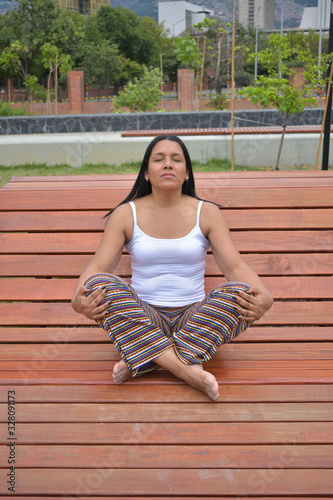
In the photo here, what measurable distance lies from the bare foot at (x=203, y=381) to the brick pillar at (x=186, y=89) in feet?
73.7

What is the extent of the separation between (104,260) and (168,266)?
0.29 m

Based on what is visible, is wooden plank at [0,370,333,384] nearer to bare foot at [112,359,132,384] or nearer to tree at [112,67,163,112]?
bare foot at [112,359,132,384]

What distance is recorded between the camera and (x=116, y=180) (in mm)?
3924

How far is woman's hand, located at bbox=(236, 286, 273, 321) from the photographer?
2.49m

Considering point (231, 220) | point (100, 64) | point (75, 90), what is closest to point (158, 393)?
point (231, 220)

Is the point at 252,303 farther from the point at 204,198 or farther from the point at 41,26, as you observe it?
the point at 41,26

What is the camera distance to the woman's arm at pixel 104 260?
2.49 meters

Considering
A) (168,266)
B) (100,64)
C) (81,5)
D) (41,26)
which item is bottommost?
(168,266)

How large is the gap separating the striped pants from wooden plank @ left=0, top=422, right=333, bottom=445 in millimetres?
287

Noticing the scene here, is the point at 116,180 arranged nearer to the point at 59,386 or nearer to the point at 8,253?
the point at 8,253

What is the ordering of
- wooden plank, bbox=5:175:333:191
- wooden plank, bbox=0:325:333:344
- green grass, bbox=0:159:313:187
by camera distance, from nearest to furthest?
wooden plank, bbox=0:325:333:344 < wooden plank, bbox=5:175:333:191 < green grass, bbox=0:159:313:187

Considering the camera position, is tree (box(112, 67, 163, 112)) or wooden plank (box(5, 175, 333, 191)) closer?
wooden plank (box(5, 175, 333, 191))

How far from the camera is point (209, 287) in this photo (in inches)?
127
